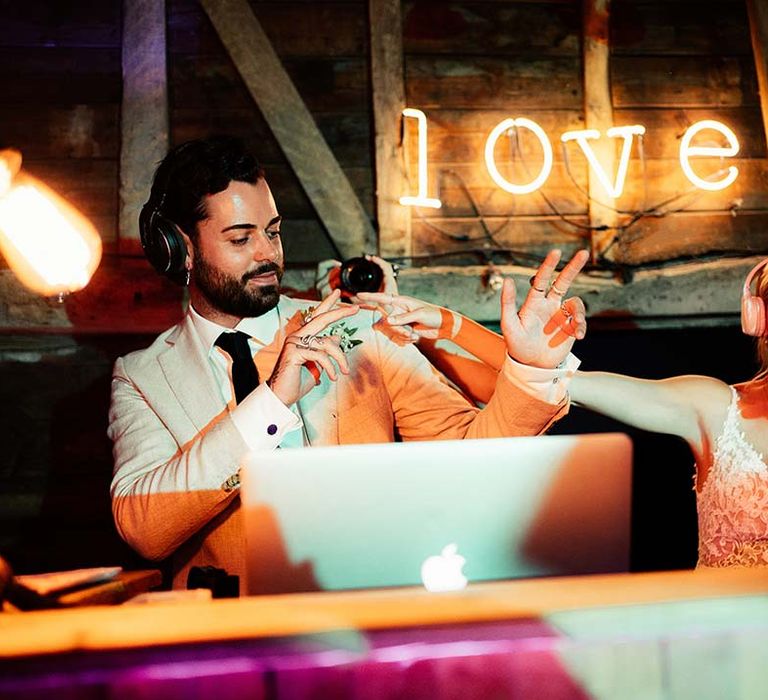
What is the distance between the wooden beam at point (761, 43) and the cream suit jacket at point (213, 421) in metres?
2.22

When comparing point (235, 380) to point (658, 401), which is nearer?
point (658, 401)

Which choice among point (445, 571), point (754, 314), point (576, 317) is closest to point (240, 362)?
point (576, 317)

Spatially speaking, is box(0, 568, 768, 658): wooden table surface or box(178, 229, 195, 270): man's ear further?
box(178, 229, 195, 270): man's ear

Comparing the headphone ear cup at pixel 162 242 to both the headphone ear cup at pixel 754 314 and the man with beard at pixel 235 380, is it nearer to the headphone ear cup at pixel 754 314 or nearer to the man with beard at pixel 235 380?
the man with beard at pixel 235 380

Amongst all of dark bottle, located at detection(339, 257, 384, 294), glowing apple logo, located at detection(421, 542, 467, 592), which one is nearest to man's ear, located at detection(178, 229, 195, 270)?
dark bottle, located at detection(339, 257, 384, 294)

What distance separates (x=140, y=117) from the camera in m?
3.37

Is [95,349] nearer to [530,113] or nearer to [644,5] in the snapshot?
[530,113]

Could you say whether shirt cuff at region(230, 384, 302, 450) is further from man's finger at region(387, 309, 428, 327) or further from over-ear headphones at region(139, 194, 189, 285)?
over-ear headphones at region(139, 194, 189, 285)

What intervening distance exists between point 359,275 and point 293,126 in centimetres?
99

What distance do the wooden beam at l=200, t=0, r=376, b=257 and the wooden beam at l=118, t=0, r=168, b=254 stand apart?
0.28 meters

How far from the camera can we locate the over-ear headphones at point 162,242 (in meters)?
2.49

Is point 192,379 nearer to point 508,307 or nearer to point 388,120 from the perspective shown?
point 508,307

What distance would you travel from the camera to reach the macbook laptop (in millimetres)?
1210

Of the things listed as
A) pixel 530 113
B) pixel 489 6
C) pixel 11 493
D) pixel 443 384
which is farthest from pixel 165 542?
pixel 489 6
